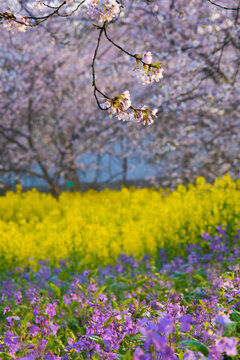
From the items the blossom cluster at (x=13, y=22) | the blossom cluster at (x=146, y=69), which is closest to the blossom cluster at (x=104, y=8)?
the blossom cluster at (x=146, y=69)

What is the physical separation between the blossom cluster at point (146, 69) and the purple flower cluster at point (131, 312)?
1237 mm

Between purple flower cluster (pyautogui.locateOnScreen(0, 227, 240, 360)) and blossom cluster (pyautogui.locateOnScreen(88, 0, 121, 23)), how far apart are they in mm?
1508

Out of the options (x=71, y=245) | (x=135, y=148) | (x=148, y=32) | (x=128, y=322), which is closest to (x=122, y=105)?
(x=128, y=322)

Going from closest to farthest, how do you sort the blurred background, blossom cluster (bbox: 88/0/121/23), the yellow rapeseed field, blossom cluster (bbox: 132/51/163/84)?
blossom cluster (bbox: 88/0/121/23)
blossom cluster (bbox: 132/51/163/84)
the yellow rapeseed field
the blurred background

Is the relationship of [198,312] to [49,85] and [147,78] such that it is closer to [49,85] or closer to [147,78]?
[147,78]

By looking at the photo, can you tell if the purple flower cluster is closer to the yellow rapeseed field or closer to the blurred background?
the yellow rapeseed field

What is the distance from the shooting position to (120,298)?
13.5 feet

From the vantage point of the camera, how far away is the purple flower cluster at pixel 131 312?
4.93ft

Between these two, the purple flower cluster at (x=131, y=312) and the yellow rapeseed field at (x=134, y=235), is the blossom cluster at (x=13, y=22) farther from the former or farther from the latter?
the yellow rapeseed field at (x=134, y=235)

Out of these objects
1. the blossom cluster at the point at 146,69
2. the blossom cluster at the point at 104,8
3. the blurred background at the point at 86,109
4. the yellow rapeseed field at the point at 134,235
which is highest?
the blurred background at the point at 86,109

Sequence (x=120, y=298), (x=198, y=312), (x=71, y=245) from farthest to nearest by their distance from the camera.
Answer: (x=71, y=245) → (x=120, y=298) → (x=198, y=312)

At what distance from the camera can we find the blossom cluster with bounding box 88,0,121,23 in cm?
216

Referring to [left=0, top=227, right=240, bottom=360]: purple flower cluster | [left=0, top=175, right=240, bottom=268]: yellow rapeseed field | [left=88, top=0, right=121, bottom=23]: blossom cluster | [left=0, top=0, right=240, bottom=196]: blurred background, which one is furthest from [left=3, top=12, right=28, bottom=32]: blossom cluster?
[left=0, top=0, right=240, bottom=196]: blurred background

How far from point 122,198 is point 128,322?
949 cm
